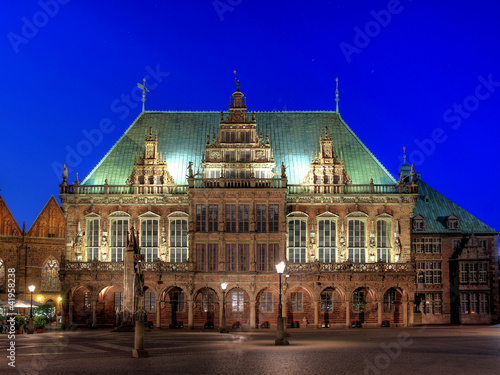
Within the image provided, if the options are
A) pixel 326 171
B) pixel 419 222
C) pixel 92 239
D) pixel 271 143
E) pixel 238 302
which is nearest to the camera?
pixel 238 302

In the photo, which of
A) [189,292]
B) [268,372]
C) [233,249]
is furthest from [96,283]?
[268,372]

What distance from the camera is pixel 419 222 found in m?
67.2

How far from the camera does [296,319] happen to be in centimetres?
5800

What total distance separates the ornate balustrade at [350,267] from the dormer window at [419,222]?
38.4 ft

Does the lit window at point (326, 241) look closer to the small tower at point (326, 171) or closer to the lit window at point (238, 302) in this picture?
the small tower at point (326, 171)

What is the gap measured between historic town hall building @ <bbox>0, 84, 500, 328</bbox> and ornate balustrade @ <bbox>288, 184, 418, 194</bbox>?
0.13 metres

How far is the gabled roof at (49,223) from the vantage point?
76062mm

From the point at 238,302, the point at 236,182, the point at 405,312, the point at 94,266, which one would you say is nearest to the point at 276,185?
the point at 236,182

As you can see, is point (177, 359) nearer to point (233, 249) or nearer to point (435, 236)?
point (233, 249)

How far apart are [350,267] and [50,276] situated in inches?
1459

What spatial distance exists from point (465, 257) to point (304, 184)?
18.2m

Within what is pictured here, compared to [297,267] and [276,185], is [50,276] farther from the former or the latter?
[297,267]

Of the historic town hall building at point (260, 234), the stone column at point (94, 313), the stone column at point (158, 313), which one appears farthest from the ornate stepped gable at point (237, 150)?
the stone column at point (94, 313)

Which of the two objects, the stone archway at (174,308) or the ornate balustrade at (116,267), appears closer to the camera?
the ornate balustrade at (116,267)
